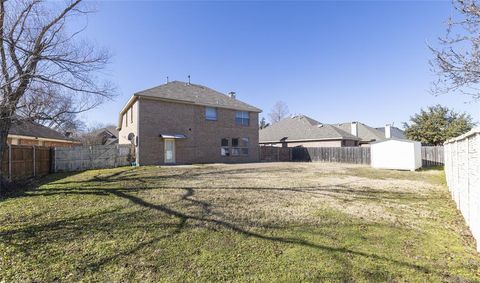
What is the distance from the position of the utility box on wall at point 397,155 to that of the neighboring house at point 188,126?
10.7m

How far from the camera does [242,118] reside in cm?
2359

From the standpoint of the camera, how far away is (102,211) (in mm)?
5793

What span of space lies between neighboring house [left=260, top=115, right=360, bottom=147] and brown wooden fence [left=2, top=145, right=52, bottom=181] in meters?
24.0

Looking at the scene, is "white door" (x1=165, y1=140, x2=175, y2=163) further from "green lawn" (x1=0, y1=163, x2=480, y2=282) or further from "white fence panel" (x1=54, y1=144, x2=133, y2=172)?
"green lawn" (x1=0, y1=163, x2=480, y2=282)

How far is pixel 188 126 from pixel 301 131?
51.9ft

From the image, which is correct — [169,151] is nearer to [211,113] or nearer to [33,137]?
[211,113]

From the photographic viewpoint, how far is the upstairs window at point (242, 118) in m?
23.2

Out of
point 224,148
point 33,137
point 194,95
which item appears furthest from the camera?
point 224,148

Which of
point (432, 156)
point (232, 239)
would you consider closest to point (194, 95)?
point (232, 239)

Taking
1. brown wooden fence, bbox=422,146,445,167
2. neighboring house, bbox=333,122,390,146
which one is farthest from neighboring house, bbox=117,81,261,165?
neighboring house, bbox=333,122,390,146

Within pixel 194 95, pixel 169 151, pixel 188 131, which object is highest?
pixel 194 95

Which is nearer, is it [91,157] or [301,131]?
[91,157]

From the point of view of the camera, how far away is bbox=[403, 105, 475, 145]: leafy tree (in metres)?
24.5

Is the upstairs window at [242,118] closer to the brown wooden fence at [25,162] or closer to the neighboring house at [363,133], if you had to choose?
the brown wooden fence at [25,162]
